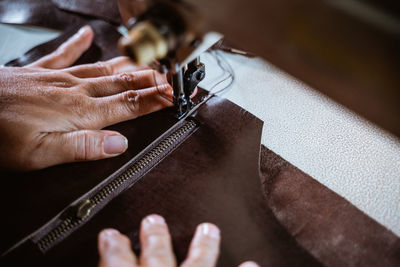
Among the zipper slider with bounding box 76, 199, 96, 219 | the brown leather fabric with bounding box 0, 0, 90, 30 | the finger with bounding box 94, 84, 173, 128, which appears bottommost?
the zipper slider with bounding box 76, 199, 96, 219

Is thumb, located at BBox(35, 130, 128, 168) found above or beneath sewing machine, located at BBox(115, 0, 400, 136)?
beneath

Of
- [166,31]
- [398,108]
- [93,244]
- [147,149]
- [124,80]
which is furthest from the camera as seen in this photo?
[124,80]

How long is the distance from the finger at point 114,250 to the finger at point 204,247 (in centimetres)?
9

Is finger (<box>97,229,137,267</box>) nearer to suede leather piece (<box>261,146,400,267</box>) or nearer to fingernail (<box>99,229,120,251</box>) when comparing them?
fingernail (<box>99,229,120,251</box>)

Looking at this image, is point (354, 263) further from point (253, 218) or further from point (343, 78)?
point (343, 78)

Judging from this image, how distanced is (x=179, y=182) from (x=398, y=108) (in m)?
Answer: 0.43

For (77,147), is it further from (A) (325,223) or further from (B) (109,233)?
(A) (325,223)

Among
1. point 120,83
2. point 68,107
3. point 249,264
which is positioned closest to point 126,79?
point 120,83

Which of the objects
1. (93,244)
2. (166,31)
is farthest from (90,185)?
(166,31)

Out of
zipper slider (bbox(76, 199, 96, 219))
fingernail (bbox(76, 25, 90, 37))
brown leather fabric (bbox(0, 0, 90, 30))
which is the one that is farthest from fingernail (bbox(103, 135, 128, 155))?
brown leather fabric (bbox(0, 0, 90, 30))

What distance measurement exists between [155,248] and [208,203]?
0.13 meters

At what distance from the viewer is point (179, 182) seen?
62cm

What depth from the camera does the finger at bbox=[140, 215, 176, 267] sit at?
508 millimetres

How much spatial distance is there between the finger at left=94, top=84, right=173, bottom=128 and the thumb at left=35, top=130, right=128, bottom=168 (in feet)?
0.21
